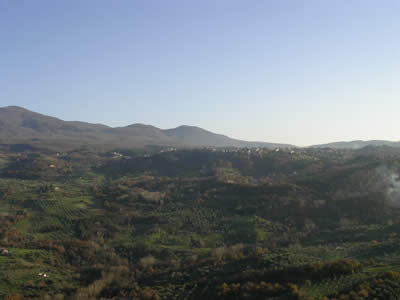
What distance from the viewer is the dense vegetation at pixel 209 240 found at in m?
17.7

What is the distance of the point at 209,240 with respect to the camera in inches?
1363

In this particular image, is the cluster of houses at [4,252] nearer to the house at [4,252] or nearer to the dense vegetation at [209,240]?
the house at [4,252]

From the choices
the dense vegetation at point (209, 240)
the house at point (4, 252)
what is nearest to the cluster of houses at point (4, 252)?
the house at point (4, 252)

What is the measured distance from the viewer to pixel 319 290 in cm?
1524

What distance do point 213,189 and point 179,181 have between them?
1603 cm

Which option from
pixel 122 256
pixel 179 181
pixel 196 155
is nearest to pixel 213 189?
pixel 179 181

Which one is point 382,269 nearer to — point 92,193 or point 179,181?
point 92,193

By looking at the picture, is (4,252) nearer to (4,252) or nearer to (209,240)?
(4,252)

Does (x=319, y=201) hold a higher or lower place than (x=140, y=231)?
higher

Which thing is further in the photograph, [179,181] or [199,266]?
[179,181]

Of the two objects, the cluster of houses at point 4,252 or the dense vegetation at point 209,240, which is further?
the cluster of houses at point 4,252

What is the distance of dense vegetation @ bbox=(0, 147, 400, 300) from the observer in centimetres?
1772

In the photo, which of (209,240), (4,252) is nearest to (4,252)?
(4,252)

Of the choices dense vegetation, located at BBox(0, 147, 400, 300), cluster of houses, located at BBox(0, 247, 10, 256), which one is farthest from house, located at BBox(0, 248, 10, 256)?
dense vegetation, located at BBox(0, 147, 400, 300)
